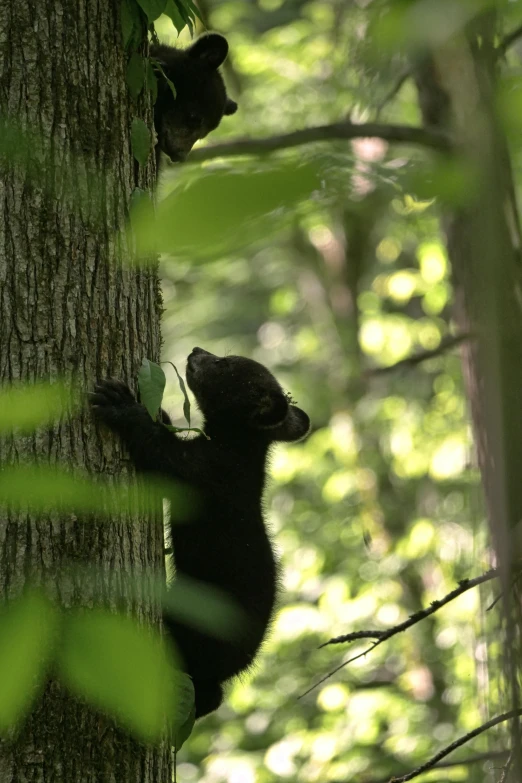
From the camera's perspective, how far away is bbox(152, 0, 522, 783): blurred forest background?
711cm

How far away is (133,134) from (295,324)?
13434mm

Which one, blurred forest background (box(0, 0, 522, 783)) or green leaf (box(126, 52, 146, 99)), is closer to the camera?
blurred forest background (box(0, 0, 522, 783))

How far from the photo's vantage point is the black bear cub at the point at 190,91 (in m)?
5.66

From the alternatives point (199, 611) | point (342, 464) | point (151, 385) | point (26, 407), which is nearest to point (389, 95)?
point (26, 407)

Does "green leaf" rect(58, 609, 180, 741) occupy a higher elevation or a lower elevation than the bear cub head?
lower

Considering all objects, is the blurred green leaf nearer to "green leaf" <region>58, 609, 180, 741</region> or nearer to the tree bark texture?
"green leaf" <region>58, 609, 180, 741</region>

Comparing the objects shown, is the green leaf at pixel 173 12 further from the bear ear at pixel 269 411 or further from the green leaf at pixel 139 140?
the bear ear at pixel 269 411

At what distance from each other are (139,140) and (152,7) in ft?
1.36

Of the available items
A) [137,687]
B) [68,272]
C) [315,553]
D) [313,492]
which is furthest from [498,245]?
[313,492]

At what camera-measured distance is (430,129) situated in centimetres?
617

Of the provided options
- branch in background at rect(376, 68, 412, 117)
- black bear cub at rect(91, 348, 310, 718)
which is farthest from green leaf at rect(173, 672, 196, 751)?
branch in background at rect(376, 68, 412, 117)

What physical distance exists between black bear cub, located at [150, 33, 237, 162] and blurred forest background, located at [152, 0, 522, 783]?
0.85ft

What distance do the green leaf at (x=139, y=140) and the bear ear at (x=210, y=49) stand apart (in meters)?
3.11

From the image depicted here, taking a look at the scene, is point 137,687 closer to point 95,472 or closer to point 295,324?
point 95,472
